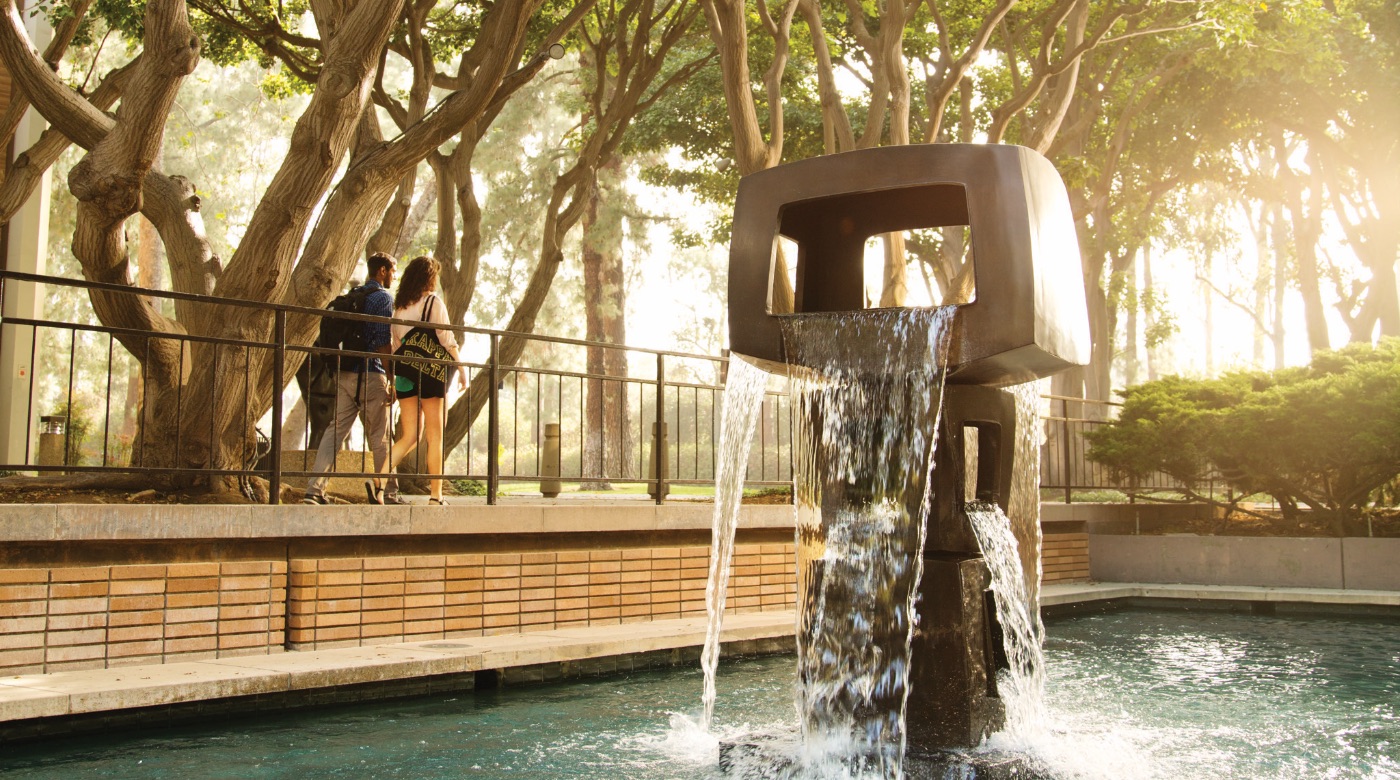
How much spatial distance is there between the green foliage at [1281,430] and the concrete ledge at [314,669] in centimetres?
711

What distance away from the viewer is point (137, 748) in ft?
16.2

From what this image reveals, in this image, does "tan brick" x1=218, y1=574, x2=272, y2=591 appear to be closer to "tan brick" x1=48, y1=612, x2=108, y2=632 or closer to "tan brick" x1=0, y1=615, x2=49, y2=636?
"tan brick" x1=48, y1=612, x2=108, y2=632

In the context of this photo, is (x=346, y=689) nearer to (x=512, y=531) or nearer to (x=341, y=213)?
(x=512, y=531)

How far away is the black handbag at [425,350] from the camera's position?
7.80 meters

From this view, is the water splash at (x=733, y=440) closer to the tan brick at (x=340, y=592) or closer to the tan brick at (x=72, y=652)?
the tan brick at (x=340, y=592)

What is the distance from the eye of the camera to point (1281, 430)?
12.3 m

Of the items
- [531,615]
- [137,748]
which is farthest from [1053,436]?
[137,748]

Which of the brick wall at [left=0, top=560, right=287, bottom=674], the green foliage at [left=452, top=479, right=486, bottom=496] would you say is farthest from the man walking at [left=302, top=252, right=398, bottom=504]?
the green foliage at [left=452, top=479, right=486, bottom=496]

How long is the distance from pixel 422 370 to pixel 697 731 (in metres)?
3.43

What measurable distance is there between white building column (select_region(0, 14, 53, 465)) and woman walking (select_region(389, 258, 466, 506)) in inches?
301

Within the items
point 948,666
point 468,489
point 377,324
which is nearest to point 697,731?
point 948,666

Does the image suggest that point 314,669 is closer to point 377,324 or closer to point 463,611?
point 463,611

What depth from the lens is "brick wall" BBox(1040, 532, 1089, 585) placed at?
40.1 feet

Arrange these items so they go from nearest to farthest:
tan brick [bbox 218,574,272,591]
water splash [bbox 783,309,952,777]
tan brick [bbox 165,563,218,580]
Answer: water splash [bbox 783,309,952,777], tan brick [bbox 165,563,218,580], tan brick [bbox 218,574,272,591]
